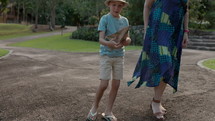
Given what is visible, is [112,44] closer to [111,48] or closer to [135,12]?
[111,48]

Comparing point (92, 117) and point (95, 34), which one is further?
point (95, 34)

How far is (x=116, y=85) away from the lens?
10.8ft

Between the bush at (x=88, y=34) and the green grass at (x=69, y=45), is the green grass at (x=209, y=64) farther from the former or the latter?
the bush at (x=88, y=34)

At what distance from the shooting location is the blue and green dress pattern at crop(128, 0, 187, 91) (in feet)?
10.5

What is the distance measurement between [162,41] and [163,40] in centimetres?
2

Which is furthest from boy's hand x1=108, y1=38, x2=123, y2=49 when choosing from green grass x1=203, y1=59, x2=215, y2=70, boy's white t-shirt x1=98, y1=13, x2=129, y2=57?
green grass x1=203, y1=59, x2=215, y2=70

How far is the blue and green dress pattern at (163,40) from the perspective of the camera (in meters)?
3.21

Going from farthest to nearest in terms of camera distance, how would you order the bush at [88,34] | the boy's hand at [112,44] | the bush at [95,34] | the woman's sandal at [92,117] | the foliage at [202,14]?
the bush at [88,34]
the foliage at [202,14]
the bush at [95,34]
the woman's sandal at [92,117]
the boy's hand at [112,44]

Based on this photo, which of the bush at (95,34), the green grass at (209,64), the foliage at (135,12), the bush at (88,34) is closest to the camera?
the green grass at (209,64)

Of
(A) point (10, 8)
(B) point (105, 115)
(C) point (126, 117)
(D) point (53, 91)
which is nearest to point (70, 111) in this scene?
(B) point (105, 115)

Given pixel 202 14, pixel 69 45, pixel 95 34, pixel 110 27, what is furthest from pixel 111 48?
pixel 95 34

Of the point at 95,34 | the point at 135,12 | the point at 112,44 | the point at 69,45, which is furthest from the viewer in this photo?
the point at 95,34

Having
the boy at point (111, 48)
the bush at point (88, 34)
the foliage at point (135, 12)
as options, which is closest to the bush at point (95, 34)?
the bush at point (88, 34)

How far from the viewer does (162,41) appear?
324cm
